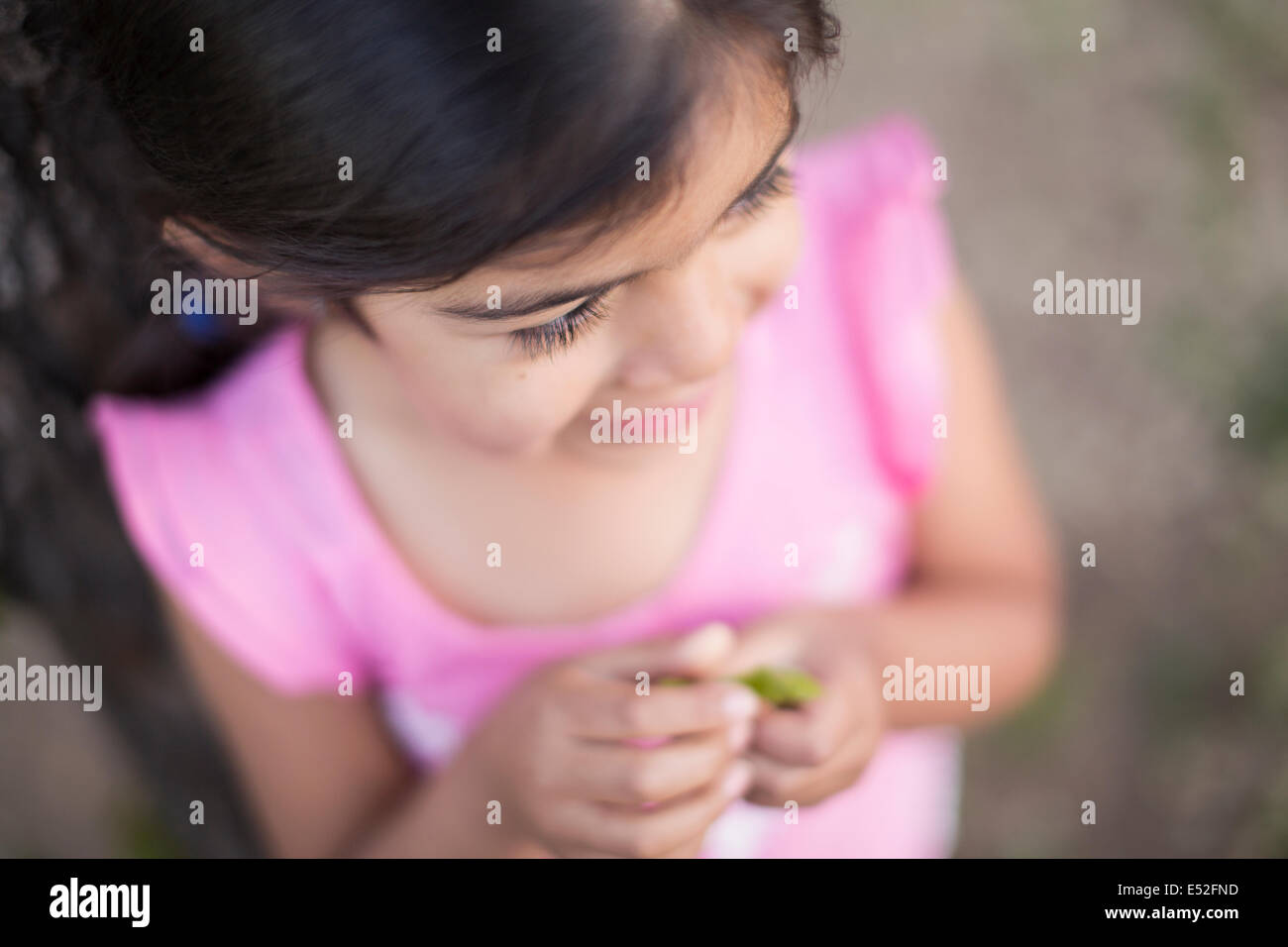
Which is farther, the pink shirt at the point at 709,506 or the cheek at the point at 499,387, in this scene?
the pink shirt at the point at 709,506

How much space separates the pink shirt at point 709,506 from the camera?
1.03 meters

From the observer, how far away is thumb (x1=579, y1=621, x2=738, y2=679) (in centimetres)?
93

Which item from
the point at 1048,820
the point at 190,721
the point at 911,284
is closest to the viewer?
the point at 911,284

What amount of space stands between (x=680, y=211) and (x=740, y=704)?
47 cm

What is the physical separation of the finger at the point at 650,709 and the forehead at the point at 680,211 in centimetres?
39

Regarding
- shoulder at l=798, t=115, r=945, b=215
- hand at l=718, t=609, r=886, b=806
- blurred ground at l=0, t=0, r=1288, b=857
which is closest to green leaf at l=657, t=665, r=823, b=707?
hand at l=718, t=609, r=886, b=806

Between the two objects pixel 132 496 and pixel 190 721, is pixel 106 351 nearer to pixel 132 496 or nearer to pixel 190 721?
pixel 132 496

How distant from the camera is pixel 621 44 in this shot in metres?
0.60

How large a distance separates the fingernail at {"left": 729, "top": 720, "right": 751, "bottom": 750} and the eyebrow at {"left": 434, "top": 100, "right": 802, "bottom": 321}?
45 centimetres

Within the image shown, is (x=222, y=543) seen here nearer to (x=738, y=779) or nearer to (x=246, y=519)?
(x=246, y=519)

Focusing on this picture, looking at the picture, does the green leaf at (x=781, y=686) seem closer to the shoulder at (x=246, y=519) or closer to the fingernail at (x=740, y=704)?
the fingernail at (x=740, y=704)

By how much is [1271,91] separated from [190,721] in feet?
7.29

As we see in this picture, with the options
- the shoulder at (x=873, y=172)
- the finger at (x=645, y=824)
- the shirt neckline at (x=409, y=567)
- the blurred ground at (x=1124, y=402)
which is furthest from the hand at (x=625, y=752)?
the blurred ground at (x=1124, y=402)
